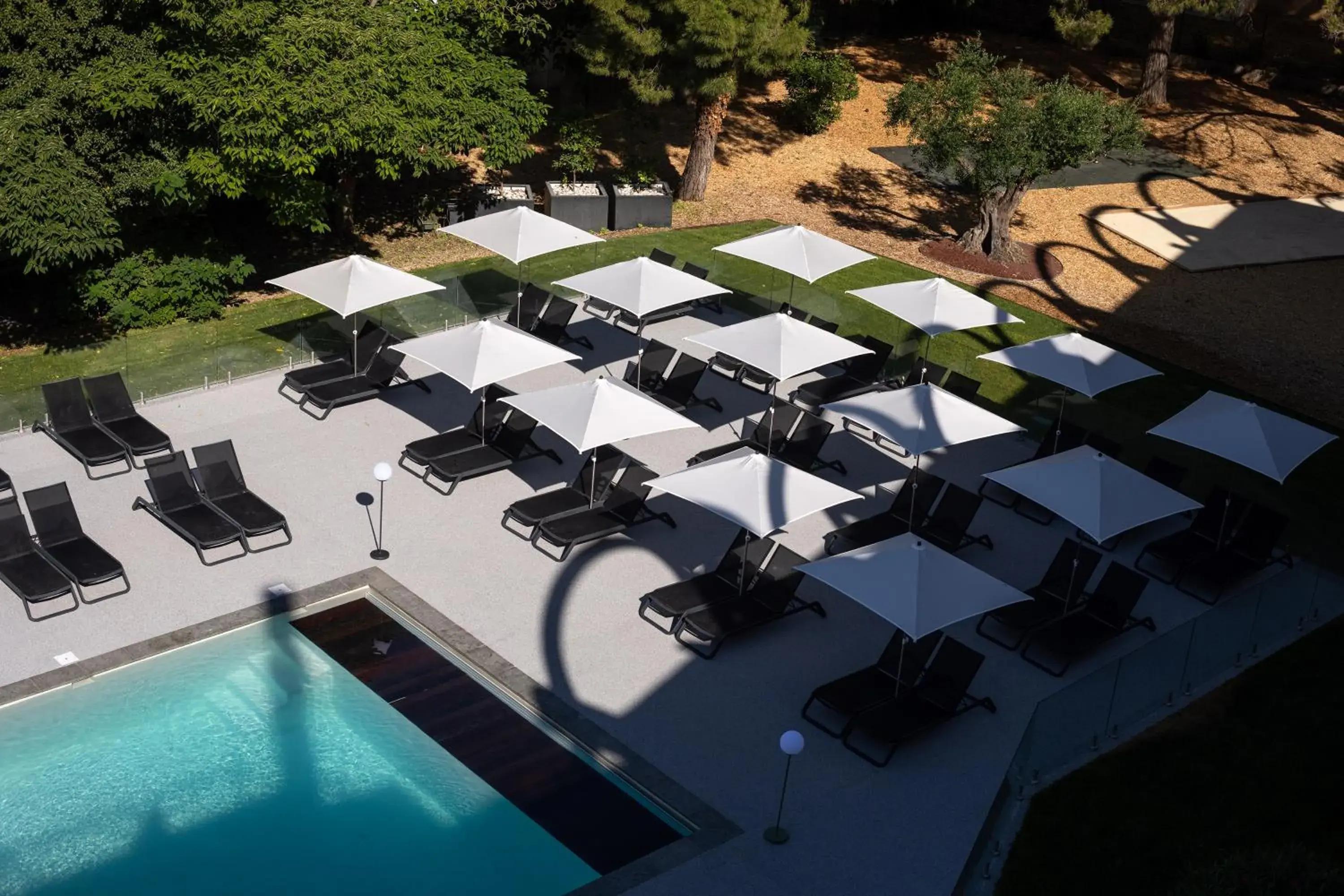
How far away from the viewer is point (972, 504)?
15102mm

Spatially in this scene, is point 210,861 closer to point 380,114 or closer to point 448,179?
point 380,114

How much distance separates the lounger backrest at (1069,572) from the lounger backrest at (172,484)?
29.5 feet

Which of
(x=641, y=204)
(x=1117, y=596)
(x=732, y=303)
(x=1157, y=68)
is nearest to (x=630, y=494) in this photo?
(x=1117, y=596)

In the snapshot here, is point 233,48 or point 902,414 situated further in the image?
point 233,48

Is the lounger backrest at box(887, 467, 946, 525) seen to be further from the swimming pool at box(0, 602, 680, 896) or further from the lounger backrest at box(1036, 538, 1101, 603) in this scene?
the swimming pool at box(0, 602, 680, 896)

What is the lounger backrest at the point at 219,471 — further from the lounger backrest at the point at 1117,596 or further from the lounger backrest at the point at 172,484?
the lounger backrest at the point at 1117,596

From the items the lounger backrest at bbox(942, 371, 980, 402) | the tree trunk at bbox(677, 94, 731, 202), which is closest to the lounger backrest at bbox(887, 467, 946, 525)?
the lounger backrest at bbox(942, 371, 980, 402)

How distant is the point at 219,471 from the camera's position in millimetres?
14875

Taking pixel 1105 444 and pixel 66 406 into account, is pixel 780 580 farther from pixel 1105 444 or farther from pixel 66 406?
pixel 66 406

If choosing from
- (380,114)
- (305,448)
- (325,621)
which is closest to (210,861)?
(325,621)

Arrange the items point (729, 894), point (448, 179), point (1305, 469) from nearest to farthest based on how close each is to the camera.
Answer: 1. point (729, 894)
2. point (1305, 469)
3. point (448, 179)

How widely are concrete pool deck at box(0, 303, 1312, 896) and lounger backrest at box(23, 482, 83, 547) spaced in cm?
56

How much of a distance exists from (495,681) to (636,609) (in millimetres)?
1788

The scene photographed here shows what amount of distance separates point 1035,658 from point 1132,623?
120 cm
